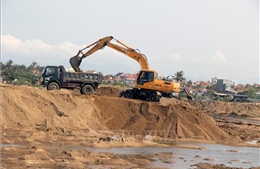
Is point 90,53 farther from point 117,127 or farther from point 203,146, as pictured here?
point 203,146

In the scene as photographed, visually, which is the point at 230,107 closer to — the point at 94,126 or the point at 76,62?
the point at 76,62

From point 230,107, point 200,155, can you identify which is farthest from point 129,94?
point 230,107

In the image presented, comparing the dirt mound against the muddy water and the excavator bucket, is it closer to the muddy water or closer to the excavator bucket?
the excavator bucket

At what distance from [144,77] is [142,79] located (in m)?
0.19

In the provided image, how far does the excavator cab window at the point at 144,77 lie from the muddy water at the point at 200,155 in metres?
7.24

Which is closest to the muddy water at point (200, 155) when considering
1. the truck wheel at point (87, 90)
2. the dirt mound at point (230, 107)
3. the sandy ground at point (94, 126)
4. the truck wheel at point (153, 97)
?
the sandy ground at point (94, 126)

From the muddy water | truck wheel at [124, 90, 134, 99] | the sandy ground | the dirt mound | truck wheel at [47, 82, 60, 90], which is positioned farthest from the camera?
the dirt mound

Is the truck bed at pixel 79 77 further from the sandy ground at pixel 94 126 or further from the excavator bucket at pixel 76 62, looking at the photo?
the excavator bucket at pixel 76 62

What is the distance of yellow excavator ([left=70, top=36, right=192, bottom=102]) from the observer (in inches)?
1136

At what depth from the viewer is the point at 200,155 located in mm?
20188

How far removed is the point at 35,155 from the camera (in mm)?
15273

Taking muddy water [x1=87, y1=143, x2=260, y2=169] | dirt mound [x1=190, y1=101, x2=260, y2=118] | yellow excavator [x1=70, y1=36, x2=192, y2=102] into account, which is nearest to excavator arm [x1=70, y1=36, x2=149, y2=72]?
yellow excavator [x1=70, y1=36, x2=192, y2=102]

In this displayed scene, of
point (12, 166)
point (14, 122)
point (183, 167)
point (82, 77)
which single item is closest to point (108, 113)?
point (82, 77)

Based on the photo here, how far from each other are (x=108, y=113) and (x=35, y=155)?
1161 cm
